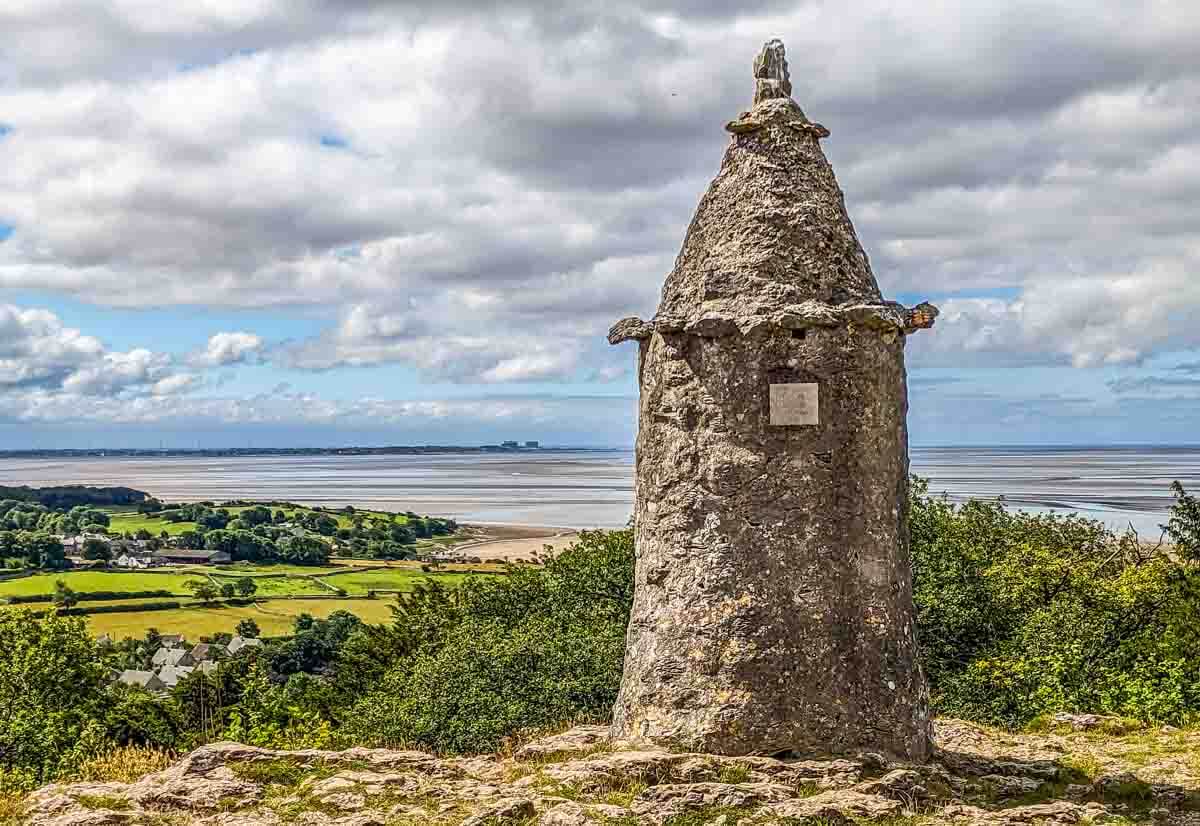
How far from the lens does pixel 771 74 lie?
10648 millimetres

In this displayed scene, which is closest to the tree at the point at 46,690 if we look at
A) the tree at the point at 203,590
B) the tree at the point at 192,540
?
the tree at the point at 203,590

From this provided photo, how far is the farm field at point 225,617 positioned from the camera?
57.7m

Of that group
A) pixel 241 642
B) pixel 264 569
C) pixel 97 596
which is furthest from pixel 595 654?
pixel 264 569

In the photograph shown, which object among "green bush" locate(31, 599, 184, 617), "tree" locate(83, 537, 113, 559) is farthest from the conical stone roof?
"tree" locate(83, 537, 113, 559)

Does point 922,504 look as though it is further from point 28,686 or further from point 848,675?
point 28,686

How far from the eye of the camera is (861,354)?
9492 mm

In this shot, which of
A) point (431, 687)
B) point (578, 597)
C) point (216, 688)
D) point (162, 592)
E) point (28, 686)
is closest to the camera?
point (431, 687)

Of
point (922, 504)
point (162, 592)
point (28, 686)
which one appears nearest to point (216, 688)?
point (28, 686)

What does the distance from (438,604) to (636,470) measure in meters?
28.5

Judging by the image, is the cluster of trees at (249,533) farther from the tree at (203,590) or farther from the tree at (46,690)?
the tree at (46,690)

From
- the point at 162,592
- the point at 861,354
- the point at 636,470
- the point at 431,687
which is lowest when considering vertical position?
the point at 162,592

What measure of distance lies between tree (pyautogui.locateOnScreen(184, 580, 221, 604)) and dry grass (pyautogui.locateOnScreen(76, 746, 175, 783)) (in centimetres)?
5823

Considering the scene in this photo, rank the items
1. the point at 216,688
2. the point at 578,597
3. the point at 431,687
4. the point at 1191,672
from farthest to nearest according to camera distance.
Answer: the point at 216,688 → the point at 578,597 → the point at 431,687 → the point at 1191,672

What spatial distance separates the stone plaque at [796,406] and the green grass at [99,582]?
208 feet
